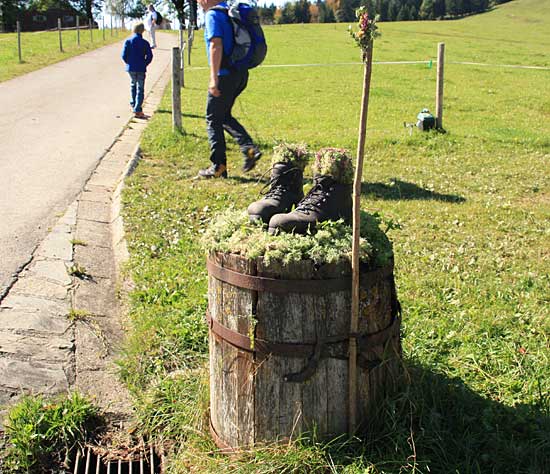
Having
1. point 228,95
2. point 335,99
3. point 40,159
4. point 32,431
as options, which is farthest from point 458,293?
point 335,99

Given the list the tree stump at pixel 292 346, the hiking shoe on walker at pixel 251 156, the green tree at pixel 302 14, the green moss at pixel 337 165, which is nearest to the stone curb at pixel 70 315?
the tree stump at pixel 292 346

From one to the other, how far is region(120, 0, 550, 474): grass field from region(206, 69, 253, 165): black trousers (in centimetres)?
43

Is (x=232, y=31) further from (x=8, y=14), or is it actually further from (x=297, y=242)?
(x=8, y=14)

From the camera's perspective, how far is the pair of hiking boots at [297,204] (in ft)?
9.29

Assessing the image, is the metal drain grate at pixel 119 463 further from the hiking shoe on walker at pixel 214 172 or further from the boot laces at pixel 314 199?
the hiking shoe on walker at pixel 214 172

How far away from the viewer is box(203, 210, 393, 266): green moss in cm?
257

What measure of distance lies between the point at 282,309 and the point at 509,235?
4140mm

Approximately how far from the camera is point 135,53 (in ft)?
44.9

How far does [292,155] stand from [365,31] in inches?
38.7

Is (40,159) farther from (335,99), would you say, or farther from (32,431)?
(335,99)

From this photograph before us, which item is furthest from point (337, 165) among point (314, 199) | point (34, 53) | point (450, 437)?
point (34, 53)

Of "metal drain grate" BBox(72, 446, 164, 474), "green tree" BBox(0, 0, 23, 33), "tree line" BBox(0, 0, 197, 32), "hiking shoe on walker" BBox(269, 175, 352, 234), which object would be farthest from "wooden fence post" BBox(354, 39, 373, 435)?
"green tree" BBox(0, 0, 23, 33)

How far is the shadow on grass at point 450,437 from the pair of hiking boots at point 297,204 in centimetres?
87

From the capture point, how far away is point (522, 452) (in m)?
2.80
